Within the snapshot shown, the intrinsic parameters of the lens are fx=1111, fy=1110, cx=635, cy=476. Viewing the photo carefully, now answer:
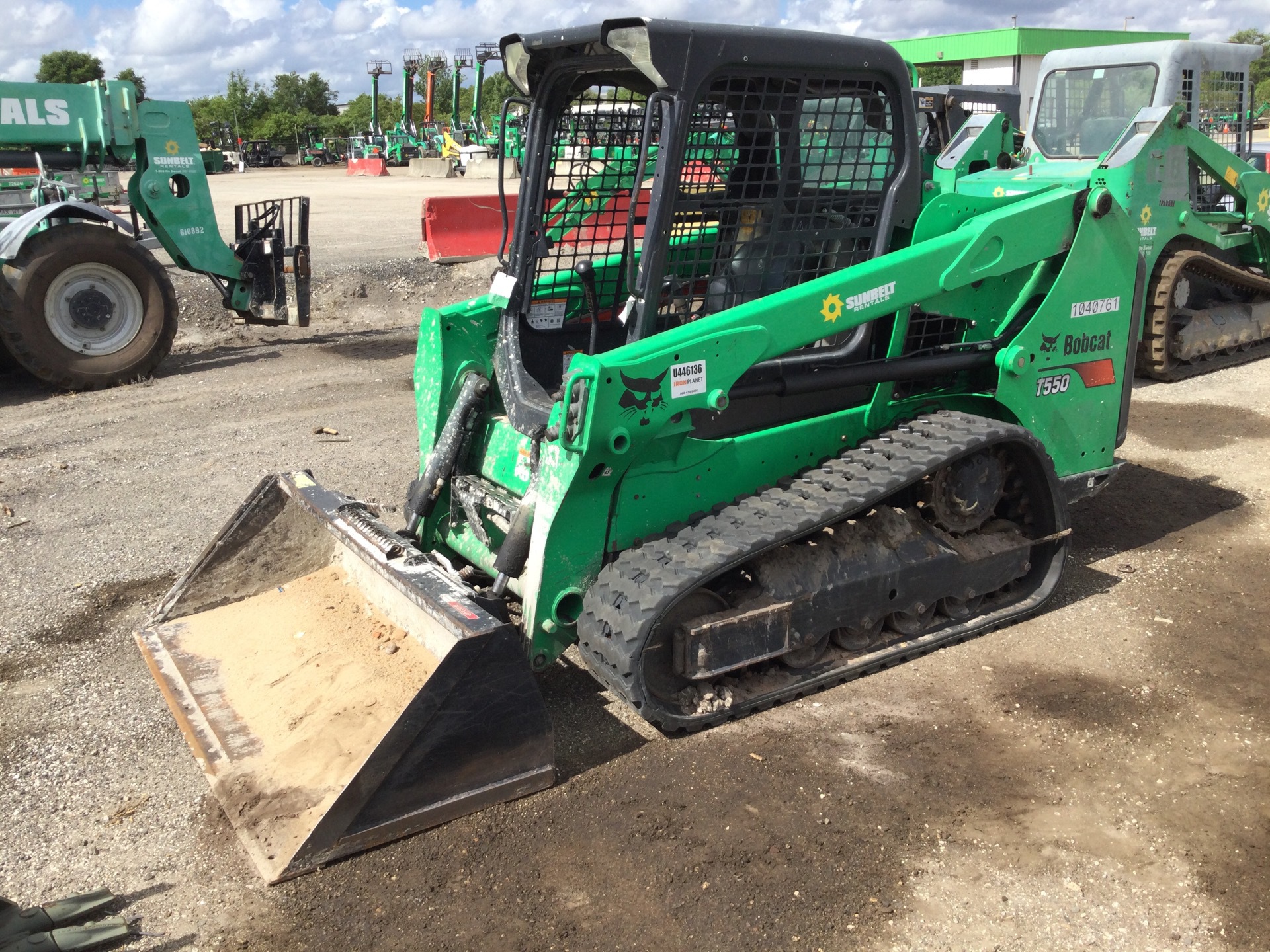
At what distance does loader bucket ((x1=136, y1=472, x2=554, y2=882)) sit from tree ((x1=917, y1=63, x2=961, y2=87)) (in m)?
42.7

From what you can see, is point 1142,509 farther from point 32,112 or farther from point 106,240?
point 32,112

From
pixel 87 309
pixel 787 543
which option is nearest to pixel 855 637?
pixel 787 543

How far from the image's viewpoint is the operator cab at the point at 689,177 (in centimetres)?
371

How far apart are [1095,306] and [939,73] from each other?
145ft

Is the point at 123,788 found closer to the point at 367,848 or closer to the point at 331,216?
the point at 367,848

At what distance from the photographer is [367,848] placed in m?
3.16

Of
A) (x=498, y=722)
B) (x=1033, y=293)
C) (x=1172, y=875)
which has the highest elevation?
(x=1033, y=293)

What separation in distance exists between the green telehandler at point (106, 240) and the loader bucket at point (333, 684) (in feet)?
17.7

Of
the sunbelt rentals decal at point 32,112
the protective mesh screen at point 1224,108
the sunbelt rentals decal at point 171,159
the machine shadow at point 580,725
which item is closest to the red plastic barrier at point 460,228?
the sunbelt rentals decal at point 171,159

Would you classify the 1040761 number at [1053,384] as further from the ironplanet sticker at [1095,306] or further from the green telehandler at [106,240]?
the green telehandler at [106,240]

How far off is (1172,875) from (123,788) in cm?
316

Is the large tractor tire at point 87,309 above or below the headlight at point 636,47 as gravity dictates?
below

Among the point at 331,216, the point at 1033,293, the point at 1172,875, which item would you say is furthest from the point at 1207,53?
the point at 331,216

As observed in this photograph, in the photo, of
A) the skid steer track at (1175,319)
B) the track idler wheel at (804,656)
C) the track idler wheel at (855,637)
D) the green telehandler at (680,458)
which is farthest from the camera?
the skid steer track at (1175,319)
